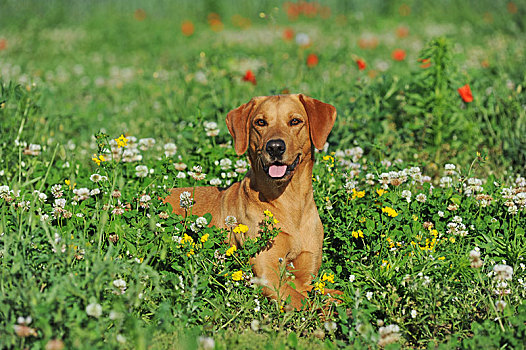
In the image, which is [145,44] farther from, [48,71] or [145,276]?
[145,276]

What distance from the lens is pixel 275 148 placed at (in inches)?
157

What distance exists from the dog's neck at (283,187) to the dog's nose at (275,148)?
24cm

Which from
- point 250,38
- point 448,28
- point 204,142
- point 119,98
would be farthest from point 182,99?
point 448,28

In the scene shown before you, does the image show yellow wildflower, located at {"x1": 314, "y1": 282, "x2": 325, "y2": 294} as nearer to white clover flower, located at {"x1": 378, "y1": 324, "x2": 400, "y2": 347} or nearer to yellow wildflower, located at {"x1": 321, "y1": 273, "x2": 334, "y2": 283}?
yellow wildflower, located at {"x1": 321, "y1": 273, "x2": 334, "y2": 283}

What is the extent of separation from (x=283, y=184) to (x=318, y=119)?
1.81ft

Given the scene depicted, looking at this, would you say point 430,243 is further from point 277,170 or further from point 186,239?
point 186,239

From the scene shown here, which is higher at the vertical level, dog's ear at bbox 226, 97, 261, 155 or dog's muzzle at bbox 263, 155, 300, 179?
dog's ear at bbox 226, 97, 261, 155

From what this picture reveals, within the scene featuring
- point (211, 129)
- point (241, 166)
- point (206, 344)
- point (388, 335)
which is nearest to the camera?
point (206, 344)

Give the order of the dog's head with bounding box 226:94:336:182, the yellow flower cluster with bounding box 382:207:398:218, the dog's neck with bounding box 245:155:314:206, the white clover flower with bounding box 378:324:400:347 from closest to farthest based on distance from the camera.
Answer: the white clover flower with bounding box 378:324:400:347, the dog's head with bounding box 226:94:336:182, the dog's neck with bounding box 245:155:314:206, the yellow flower cluster with bounding box 382:207:398:218

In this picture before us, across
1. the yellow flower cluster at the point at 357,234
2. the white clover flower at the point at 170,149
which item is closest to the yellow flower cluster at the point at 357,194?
the yellow flower cluster at the point at 357,234

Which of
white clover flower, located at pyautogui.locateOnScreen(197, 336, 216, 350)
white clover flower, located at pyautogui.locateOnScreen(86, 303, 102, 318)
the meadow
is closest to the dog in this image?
the meadow

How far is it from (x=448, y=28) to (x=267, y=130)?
1101 centimetres

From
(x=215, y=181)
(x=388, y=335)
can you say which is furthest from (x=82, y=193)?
(x=388, y=335)

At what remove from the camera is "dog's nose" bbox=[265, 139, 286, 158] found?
13.1 feet
